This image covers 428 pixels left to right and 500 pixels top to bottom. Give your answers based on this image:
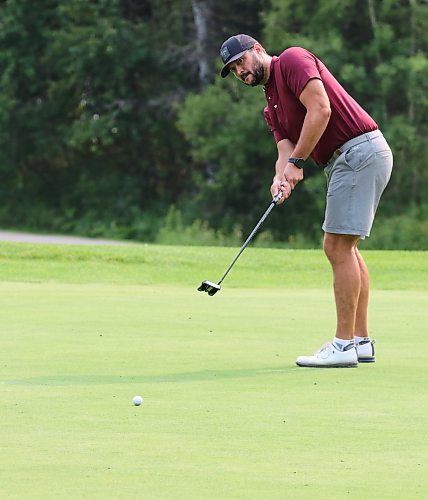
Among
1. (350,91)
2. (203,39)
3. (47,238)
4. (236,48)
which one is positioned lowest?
(47,238)

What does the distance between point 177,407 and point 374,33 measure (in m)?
27.3

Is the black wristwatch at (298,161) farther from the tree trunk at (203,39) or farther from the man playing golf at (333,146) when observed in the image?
the tree trunk at (203,39)

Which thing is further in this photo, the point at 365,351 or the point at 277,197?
the point at 277,197

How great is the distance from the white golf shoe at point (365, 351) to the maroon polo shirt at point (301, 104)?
992mm

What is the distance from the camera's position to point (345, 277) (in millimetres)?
7730

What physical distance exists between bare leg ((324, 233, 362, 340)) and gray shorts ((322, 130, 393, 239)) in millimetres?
91

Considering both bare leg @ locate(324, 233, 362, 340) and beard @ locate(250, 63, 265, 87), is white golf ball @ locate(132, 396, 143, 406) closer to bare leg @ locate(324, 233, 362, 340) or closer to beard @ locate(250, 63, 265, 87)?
bare leg @ locate(324, 233, 362, 340)

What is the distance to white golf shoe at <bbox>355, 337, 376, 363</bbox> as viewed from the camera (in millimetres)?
7480

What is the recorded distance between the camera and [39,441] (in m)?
4.93

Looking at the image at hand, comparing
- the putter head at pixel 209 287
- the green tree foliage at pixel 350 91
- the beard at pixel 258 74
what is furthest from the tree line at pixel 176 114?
the beard at pixel 258 74

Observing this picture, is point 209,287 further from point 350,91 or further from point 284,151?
point 350,91

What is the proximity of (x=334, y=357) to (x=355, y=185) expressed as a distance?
94 centimetres

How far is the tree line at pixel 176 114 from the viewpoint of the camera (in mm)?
32219

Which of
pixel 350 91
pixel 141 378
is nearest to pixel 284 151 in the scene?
pixel 141 378
